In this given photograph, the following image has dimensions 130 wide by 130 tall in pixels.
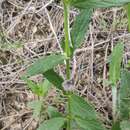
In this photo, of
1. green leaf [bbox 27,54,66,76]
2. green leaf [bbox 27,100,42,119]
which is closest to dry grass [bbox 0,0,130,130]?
green leaf [bbox 27,100,42,119]

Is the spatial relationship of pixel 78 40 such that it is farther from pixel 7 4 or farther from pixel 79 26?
pixel 7 4

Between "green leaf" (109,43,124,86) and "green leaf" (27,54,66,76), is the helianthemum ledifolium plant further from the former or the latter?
"green leaf" (109,43,124,86)

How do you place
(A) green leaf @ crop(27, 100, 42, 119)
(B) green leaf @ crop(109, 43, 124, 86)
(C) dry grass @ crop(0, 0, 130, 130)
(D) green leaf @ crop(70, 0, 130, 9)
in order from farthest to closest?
1. (C) dry grass @ crop(0, 0, 130, 130)
2. (A) green leaf @ crop(27, 100, 42, 119)
3. (B) green leaf @ crop(109, 43, 124, 86)
4. (D) green leaf @ crop(70, 0, 130, 9)

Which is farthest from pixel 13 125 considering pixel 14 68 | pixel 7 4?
pixel 7 4

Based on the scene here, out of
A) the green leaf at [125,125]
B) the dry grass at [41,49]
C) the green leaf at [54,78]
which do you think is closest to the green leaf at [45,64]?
the green leaf at [54,78]

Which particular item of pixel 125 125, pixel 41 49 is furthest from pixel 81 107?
pixel 41 49
